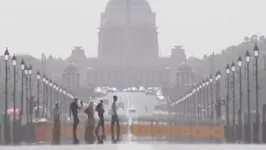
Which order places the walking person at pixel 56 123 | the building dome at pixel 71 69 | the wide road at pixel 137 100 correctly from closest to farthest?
the walking person at pixel 56 123
the wide road at pixel 137 100
the building dome at pixel 71 69

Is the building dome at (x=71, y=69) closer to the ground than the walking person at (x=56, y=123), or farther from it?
farther from it

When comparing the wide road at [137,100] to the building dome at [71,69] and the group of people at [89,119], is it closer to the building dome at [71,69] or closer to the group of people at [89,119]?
the building dome at [71,69]

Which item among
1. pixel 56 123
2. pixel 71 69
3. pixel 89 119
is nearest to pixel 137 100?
pixel 71 69

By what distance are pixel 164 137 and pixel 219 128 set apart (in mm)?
5092

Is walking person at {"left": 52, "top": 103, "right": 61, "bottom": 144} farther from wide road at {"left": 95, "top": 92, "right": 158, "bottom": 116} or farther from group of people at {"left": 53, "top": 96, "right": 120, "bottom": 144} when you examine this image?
wide road at {"left": 95, "top": 92, "right": 158, "bottom": 116}

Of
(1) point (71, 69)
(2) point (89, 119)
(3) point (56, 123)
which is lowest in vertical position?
(3) point (56, 123)

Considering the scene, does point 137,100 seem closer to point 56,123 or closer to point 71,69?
point 71,69

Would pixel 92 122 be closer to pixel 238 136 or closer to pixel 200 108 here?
pixel 238 136

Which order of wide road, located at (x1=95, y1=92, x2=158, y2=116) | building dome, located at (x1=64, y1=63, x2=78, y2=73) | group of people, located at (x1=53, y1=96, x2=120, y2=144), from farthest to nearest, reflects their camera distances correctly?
building dome, located at (x1=64, y1=63, x2=78, y2=73) < wide road, located at (x1=95, y1=92, x2=158, y2=116) < group of people, located at (x1=53, y1=96, x2=120, y2=144)

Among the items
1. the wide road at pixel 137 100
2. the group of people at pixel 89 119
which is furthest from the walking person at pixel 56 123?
the wide road at pixel 137 100

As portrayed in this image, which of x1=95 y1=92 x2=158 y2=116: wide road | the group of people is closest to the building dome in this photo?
x1=95 y1=92 x2=158 y2=116: wide road

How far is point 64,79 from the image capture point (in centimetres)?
19125

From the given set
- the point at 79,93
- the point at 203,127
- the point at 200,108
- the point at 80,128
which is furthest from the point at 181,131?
the point at 79,93

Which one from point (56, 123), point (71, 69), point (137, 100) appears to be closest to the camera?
Answer: point (56, 123)
